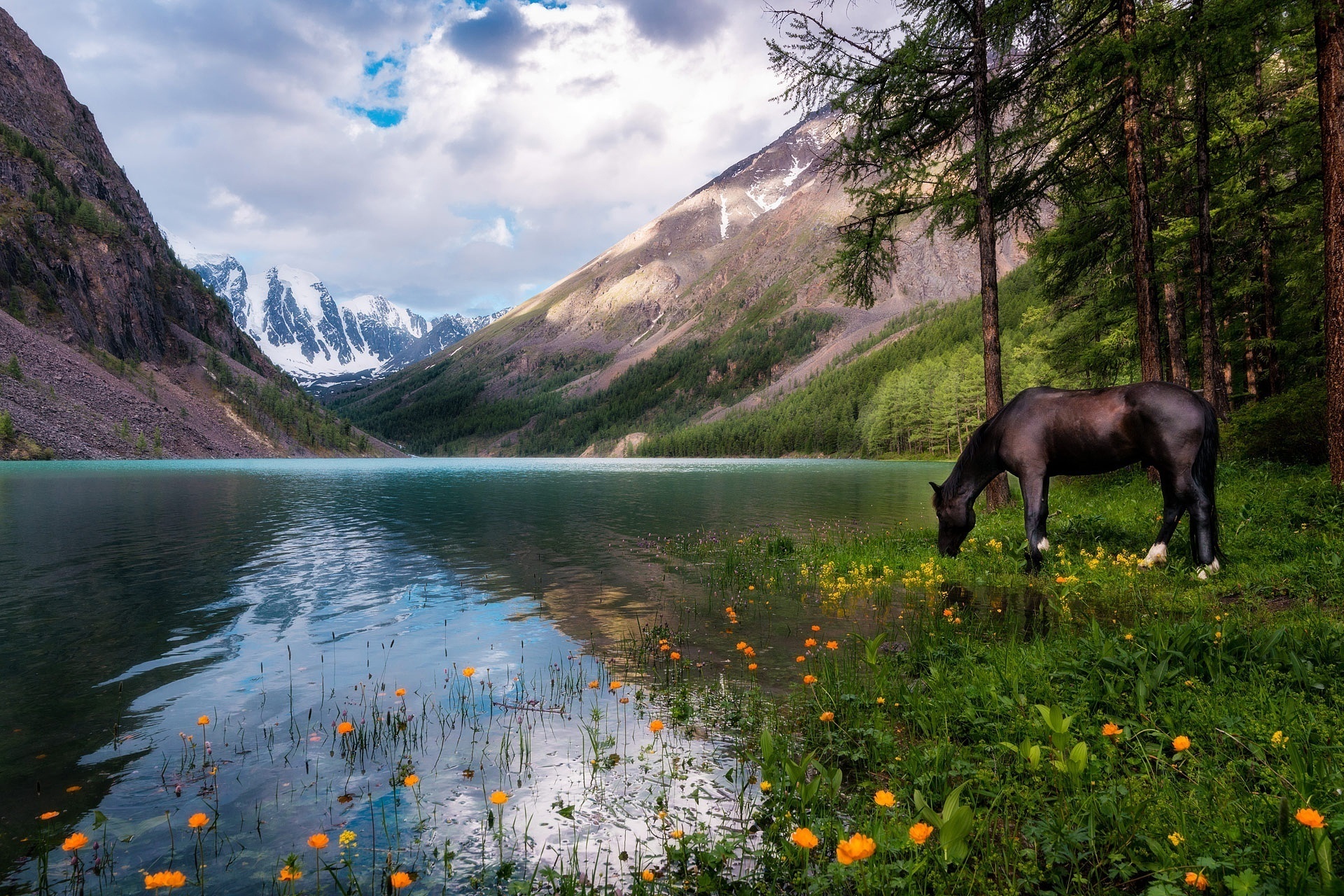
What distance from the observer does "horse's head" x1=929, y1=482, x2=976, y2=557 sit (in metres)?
12.0

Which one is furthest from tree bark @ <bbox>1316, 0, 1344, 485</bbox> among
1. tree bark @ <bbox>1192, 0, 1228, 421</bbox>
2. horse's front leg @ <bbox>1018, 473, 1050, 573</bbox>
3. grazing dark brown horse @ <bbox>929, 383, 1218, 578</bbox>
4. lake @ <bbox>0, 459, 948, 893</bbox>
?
lake @ <bbox>0, 459, 948, 893</bbox>

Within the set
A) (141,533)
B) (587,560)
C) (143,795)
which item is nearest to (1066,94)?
(587,560)

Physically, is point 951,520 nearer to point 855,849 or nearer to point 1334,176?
point 1334,176

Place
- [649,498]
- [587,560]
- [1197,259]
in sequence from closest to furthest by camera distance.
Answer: [587,560]
[1197,259]
[649,498]

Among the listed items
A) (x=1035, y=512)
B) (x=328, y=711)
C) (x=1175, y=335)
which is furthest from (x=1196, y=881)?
(x=1175, y=335)

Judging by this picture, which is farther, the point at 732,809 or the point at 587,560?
the point at 587,560

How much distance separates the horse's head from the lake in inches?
211

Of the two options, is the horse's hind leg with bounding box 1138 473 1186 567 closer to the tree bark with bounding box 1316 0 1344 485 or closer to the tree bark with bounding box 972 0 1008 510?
the tree bark with bounding box 1316 0 1344 485

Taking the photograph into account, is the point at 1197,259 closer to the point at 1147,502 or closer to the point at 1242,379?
the point at 1147,502

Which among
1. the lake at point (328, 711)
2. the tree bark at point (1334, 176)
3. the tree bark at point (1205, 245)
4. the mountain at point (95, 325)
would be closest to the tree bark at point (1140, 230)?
the tree bark at point (1334, 176)

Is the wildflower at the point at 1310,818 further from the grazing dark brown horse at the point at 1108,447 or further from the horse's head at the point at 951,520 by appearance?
the horse's head at the point at 951,520

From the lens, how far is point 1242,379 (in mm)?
31141

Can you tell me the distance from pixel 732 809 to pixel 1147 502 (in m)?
15.1

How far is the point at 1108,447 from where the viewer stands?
1013cm
